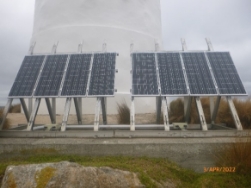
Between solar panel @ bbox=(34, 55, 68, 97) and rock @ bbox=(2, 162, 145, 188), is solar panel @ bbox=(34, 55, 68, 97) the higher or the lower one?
the higher one

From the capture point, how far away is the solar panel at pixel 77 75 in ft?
23.3

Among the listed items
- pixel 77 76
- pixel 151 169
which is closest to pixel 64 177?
pixel 151 169

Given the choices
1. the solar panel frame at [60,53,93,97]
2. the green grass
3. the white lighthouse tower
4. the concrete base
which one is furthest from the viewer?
the white lighthouse tower

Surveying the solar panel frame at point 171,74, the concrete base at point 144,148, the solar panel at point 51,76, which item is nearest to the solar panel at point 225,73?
the solar panel frame at point 171,74

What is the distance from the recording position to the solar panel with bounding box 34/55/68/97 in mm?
7195

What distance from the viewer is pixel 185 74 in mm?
7449

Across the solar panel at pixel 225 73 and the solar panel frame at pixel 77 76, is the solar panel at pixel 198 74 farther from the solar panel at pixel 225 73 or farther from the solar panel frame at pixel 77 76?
the solar panel frame at pixel 77 76

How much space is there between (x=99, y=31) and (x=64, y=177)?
482 inches

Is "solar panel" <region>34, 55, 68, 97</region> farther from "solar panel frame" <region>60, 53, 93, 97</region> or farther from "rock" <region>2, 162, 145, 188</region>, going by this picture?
"rock" <region>2, 162, 145, 188</region>

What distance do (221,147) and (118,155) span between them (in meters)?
2.49

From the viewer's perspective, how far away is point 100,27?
1443cm

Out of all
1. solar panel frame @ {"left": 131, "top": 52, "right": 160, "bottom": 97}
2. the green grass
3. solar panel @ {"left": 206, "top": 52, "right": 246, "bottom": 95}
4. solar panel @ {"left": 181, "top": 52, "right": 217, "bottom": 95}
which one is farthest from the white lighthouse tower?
the green grass

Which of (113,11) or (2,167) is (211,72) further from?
(113,11)

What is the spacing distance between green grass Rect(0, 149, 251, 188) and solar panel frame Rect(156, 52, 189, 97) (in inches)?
103
